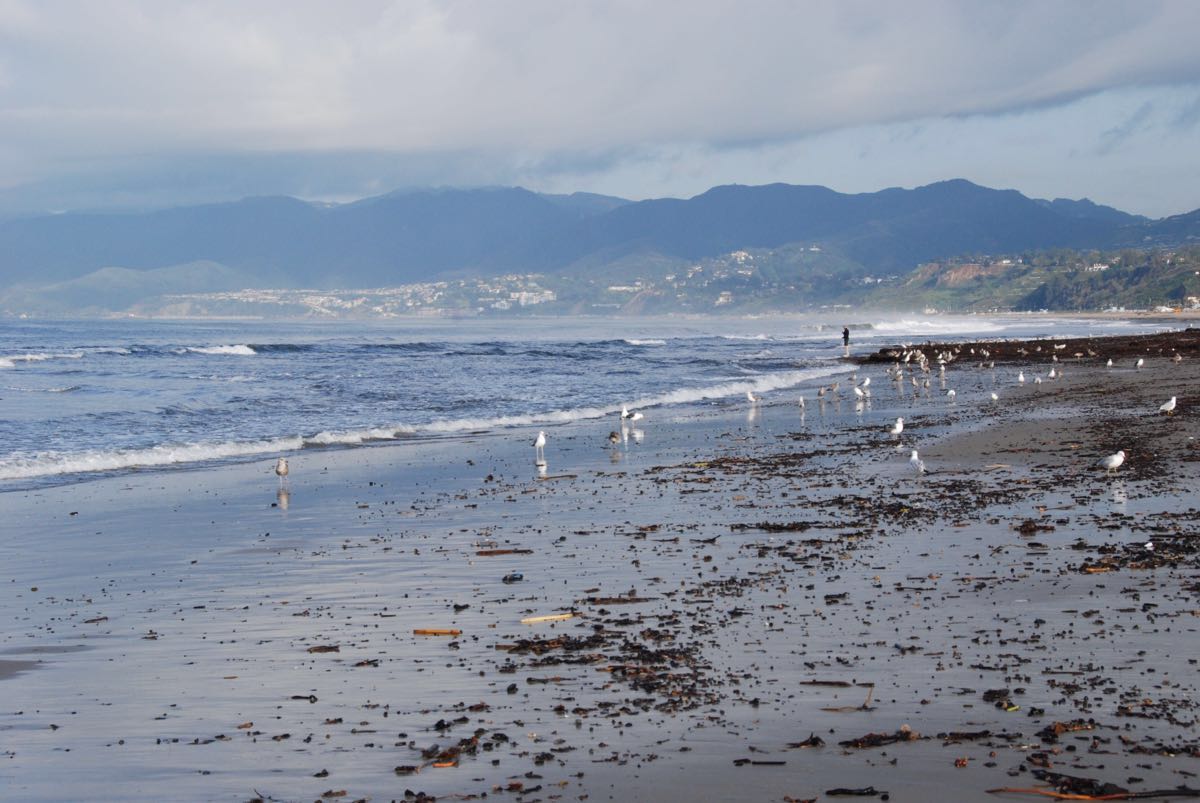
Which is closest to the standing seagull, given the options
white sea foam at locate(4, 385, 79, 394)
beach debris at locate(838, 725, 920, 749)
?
beach debris at locate(838, 725, 920, 749)

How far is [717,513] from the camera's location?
13.1 m

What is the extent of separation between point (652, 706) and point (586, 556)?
4500mm

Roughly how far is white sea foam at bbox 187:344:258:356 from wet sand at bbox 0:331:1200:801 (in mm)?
50819

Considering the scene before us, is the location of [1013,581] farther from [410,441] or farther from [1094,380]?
[1094,380]

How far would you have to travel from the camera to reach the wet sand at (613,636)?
5699 millimetres

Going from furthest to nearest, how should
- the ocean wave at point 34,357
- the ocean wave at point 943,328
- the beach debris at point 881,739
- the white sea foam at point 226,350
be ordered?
the ocean wave at point 943,328 < the white sea foam at point 226,350 < the ocean wave at point 34,357 < the beach debris at point 881,739

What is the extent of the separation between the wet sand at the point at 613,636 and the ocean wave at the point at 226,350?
167ft

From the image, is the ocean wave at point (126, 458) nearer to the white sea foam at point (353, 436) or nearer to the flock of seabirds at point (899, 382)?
the white sea foam at point (353, 436)

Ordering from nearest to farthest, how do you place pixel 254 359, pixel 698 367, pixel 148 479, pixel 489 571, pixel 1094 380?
pixel 489 571 → pixel 148 479 → pixel 1094 380 → pixel 698 367 → pixel 254 359

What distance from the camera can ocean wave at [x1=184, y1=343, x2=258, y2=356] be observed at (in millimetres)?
64625

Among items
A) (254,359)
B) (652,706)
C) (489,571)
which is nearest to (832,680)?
(652,706)

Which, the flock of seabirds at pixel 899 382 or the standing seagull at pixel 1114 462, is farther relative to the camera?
the flock of seabirds at pixel 899 382

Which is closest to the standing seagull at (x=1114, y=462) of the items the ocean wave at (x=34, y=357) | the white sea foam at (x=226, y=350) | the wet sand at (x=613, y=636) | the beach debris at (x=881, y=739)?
the wet sand at (x=613, y=636)

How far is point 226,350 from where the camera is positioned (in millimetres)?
67000
